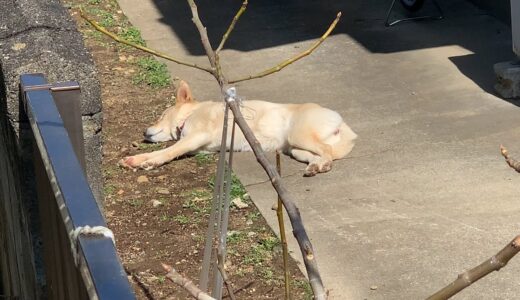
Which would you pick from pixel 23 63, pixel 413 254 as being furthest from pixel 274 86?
pixel 23 63

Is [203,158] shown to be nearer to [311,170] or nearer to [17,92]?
[311,170]

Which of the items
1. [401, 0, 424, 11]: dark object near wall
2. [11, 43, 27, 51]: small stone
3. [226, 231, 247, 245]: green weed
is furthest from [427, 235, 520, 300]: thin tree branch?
[401, 0, 424, 11]: dark object near wall

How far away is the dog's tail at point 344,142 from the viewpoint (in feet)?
22.5

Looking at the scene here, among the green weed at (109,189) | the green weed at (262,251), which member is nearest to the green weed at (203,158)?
the green weed at (109,189)

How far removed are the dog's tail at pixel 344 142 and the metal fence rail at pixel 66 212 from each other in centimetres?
366

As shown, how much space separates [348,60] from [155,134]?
7.83 feet

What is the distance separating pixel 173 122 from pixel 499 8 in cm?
406

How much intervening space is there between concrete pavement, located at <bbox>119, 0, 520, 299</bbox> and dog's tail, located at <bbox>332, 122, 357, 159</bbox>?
6 centimetres

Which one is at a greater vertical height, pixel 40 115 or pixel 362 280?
pixel 40 115

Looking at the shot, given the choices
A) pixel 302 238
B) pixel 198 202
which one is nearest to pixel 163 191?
pixel 198 202

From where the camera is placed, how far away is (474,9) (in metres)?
10.2

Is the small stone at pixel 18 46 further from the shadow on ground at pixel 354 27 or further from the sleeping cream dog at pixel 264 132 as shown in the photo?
the shadow on ground at pixel 354 27

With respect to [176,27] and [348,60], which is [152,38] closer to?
[176,27]

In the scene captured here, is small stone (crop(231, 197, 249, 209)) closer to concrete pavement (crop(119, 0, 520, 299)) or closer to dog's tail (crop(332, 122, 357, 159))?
concrete pavement (crop(119, 0, 520, 299))
